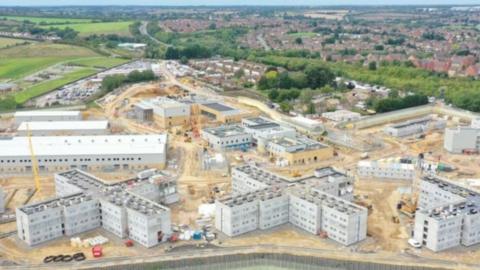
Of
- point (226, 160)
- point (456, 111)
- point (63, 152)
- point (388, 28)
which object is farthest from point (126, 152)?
point (388, 28)

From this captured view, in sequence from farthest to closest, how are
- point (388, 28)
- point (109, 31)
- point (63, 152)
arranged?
point (388, 28), point (109, 31), point (63, 152)

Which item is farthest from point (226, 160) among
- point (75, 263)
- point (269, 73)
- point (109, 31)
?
point (109, 31)

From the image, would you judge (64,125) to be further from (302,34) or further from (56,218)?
(302,34)

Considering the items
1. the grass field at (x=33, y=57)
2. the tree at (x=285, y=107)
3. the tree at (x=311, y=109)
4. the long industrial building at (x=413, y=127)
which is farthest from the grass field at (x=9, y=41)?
the long industrial building at (x=413, y=127)

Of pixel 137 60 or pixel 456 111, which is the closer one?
pixel 456 111

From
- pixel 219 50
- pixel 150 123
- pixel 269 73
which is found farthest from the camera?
pixel 219 50

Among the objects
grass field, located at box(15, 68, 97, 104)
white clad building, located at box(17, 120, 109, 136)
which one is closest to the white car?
white clad building, located at box(17, 120, 109, 136)

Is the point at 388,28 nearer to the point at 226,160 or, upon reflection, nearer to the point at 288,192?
the point at 226,160
